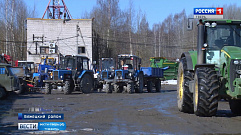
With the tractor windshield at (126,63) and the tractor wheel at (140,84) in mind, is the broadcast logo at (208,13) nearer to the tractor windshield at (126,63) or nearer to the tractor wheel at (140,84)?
the tractor wheel at (140,84)

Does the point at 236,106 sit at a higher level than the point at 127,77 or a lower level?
lower

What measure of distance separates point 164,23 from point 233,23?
219ft

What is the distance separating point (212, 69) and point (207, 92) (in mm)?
790

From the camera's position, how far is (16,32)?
5522cm

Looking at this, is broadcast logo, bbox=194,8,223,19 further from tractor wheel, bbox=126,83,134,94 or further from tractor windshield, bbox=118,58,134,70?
tractor windshield, bbox=118,58,134,70

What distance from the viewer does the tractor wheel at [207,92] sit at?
9.12 m

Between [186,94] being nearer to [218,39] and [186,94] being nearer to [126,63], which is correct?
[218,39]

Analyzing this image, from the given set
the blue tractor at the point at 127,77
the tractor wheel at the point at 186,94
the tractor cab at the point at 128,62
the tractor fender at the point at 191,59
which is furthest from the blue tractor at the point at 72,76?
the tractor fender at the point at 191,59

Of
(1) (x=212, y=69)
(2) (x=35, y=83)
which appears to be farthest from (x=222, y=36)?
(2) (x=35, y=83)

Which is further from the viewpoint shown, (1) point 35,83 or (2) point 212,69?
(1) point 35,83

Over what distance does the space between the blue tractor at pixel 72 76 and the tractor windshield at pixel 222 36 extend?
13.9m

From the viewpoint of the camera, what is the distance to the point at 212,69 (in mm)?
9578

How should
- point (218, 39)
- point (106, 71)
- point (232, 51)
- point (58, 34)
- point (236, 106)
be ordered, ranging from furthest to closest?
point (58, 34), point (106, 71), point (236, 106), point (218, 39), point (232, 51)

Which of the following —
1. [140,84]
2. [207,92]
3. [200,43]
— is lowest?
[140,84]
